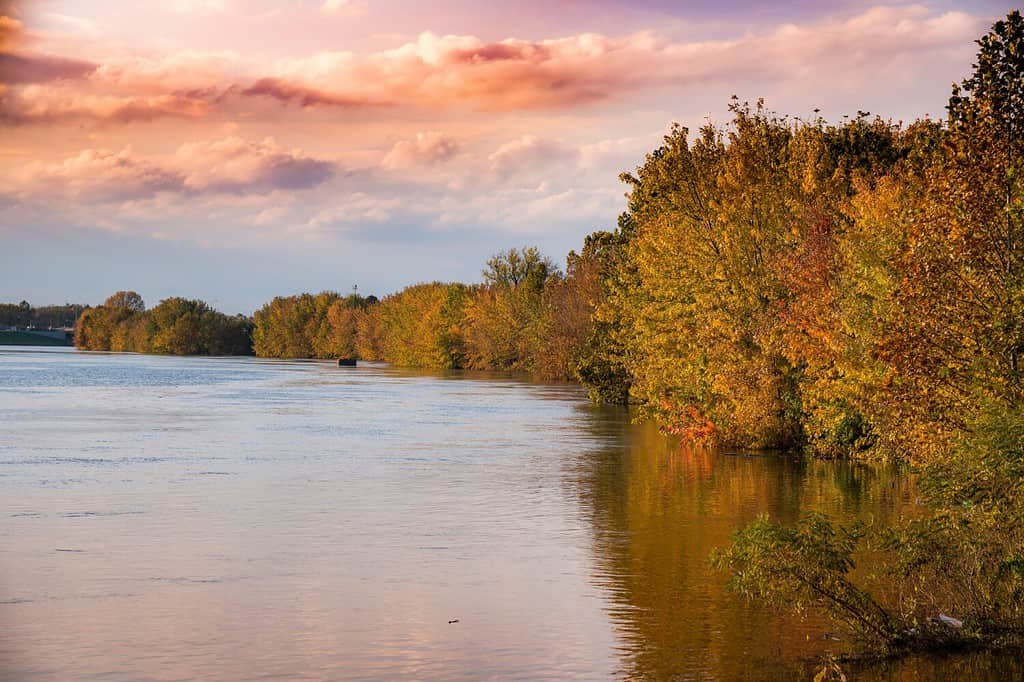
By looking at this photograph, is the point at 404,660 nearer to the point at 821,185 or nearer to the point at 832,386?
the point at 832,386

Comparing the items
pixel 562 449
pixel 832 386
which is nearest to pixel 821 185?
pixel 832 386

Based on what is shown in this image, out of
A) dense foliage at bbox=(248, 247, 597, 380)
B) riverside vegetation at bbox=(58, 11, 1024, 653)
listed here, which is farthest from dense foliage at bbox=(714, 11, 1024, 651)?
dense foliage at bbox=(248, 247, 597, 380)

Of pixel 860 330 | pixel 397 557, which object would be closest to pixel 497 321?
pixel 860 330

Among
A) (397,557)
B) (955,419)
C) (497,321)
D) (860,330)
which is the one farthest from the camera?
(497,321)

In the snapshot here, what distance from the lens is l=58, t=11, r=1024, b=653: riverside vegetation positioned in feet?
49.2

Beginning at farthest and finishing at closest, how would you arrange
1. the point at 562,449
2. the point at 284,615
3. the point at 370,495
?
the point at 562,449
the point at 370,495
the point at 284,615

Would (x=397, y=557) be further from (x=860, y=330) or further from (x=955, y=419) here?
(x=860, y=330)

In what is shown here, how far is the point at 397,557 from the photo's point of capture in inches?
836

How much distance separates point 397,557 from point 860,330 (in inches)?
539

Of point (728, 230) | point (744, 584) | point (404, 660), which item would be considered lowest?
point (404, 660)

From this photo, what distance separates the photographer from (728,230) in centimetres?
4056

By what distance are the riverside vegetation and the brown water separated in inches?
42.6

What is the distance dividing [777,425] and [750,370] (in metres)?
2.27

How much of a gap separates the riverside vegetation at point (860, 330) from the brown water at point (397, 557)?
1.08m
